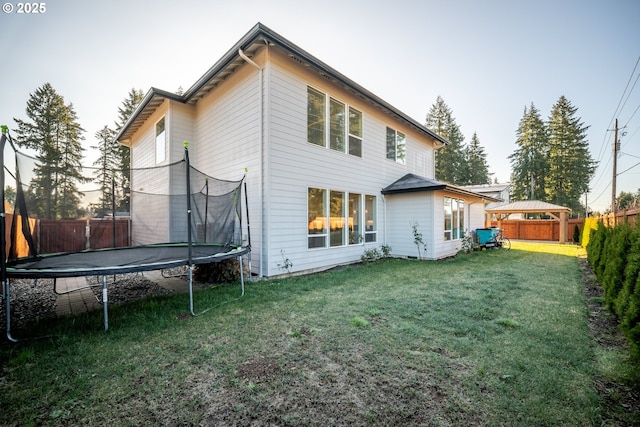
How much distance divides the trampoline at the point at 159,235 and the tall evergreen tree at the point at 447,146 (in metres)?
27.6

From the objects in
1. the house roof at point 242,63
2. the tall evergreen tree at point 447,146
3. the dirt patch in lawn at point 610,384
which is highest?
the tall evergreen tree at point 447,146

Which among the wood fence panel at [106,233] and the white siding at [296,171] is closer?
the wood fence panel at [106,233]

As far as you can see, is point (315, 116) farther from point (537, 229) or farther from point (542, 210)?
point (537, 229)

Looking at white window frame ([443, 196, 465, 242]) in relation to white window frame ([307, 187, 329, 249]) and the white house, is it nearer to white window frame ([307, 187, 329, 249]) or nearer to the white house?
the white house

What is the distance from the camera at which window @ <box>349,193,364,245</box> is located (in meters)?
7.88

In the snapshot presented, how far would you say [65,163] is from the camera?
146 inches

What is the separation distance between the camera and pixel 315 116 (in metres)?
6.91

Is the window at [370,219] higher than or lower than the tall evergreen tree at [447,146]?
lower

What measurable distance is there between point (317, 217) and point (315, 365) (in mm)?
4664

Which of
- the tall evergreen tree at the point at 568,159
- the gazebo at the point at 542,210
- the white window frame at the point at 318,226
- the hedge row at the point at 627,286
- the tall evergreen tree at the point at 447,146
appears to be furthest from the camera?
the tall evergreen tree at the point at 447,146

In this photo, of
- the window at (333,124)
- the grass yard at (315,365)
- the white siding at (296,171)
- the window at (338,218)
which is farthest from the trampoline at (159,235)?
the window at (333,124)

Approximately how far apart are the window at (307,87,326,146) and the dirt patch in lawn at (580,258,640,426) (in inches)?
239

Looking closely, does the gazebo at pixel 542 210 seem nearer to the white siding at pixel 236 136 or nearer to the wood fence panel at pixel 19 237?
the white siding at pixel 236 136

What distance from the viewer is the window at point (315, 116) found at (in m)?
6.73
